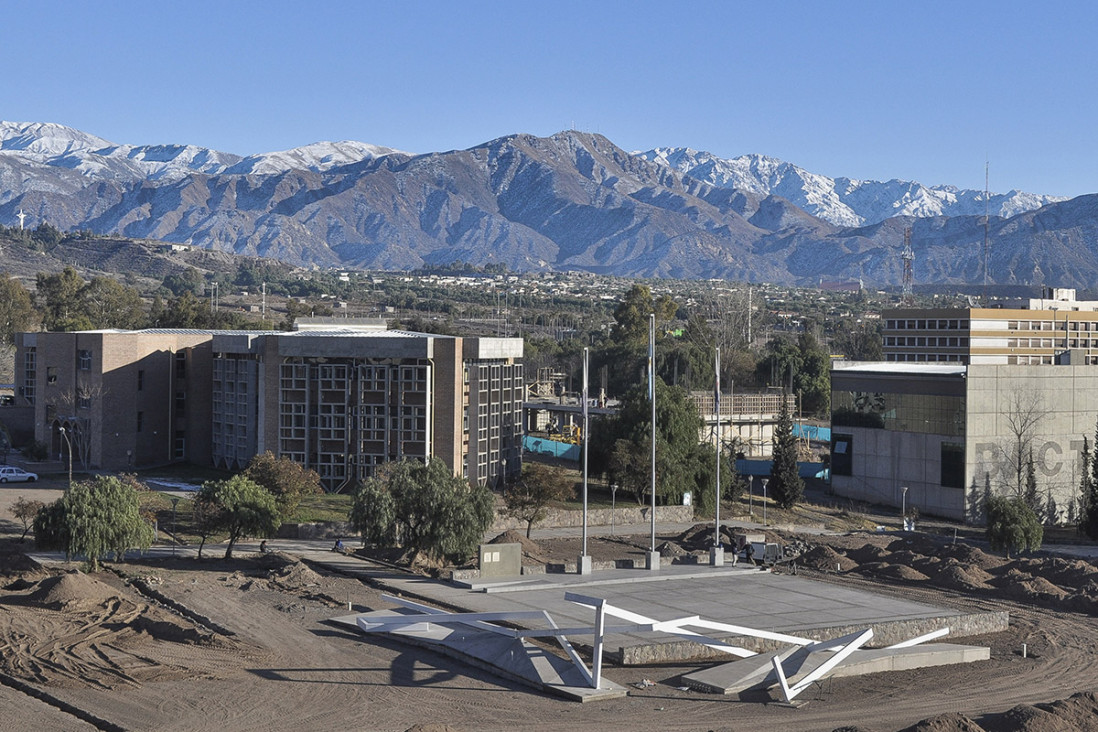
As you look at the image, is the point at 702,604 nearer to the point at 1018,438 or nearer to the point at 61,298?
the point at 1018,438

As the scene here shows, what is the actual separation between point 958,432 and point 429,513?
41869 mm

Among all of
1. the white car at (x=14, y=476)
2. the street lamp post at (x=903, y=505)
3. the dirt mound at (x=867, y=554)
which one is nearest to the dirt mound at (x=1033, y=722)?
the dirt mound at (x=867, y=554)

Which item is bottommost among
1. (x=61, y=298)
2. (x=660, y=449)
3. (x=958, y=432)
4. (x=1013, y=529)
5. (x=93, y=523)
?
(x=1013, y=529)

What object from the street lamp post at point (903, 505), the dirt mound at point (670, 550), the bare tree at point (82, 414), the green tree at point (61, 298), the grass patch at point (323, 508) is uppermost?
the green tree at point (61, 298)

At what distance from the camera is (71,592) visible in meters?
40.6

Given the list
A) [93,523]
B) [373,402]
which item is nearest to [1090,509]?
[373,402]

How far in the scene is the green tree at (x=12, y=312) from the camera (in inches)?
5118

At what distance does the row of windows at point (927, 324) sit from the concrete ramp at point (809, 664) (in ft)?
300

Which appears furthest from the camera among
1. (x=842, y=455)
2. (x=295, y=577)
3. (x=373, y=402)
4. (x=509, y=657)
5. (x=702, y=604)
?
(x=842, y=455)

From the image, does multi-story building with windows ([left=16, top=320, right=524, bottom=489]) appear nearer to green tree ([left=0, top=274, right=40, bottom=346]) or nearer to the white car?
A: the white car

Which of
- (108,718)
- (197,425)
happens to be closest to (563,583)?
(108,718)

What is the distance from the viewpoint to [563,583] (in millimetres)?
46562

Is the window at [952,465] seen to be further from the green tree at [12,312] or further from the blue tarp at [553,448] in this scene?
the green tree at [12,312]

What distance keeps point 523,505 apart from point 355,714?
28.7 meters
